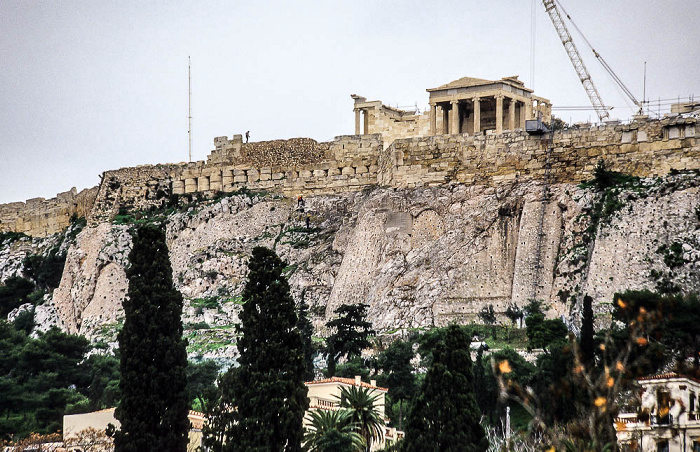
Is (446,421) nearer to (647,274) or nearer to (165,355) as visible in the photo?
(165,355)

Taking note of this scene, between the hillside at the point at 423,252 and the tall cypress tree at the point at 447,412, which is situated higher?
the hillside at the point at 423,252

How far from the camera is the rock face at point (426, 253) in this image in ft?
149

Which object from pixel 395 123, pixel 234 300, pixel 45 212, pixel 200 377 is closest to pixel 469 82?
pixel 395 123

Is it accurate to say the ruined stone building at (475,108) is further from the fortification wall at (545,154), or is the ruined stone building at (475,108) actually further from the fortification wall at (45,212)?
the fortification wall at (45,212)

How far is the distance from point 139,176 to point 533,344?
26.5 metres

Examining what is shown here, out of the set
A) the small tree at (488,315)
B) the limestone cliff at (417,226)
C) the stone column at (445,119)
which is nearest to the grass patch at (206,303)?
the limestone cliff at (417,226)

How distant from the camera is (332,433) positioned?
→ 122ft

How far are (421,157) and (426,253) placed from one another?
4800 mm

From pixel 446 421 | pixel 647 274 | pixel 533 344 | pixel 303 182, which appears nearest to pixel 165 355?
pixel 446 421

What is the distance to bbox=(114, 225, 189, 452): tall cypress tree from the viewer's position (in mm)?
36938

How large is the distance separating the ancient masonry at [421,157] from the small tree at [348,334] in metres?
7.09

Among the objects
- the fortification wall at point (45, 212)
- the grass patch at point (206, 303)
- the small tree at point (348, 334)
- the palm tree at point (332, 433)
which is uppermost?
the fortification wall at point (45, 212)

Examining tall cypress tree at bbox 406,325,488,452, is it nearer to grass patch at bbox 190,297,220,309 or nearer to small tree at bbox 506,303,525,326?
small tree at bbox 506,303,525,326

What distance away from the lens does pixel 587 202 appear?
48.3m
